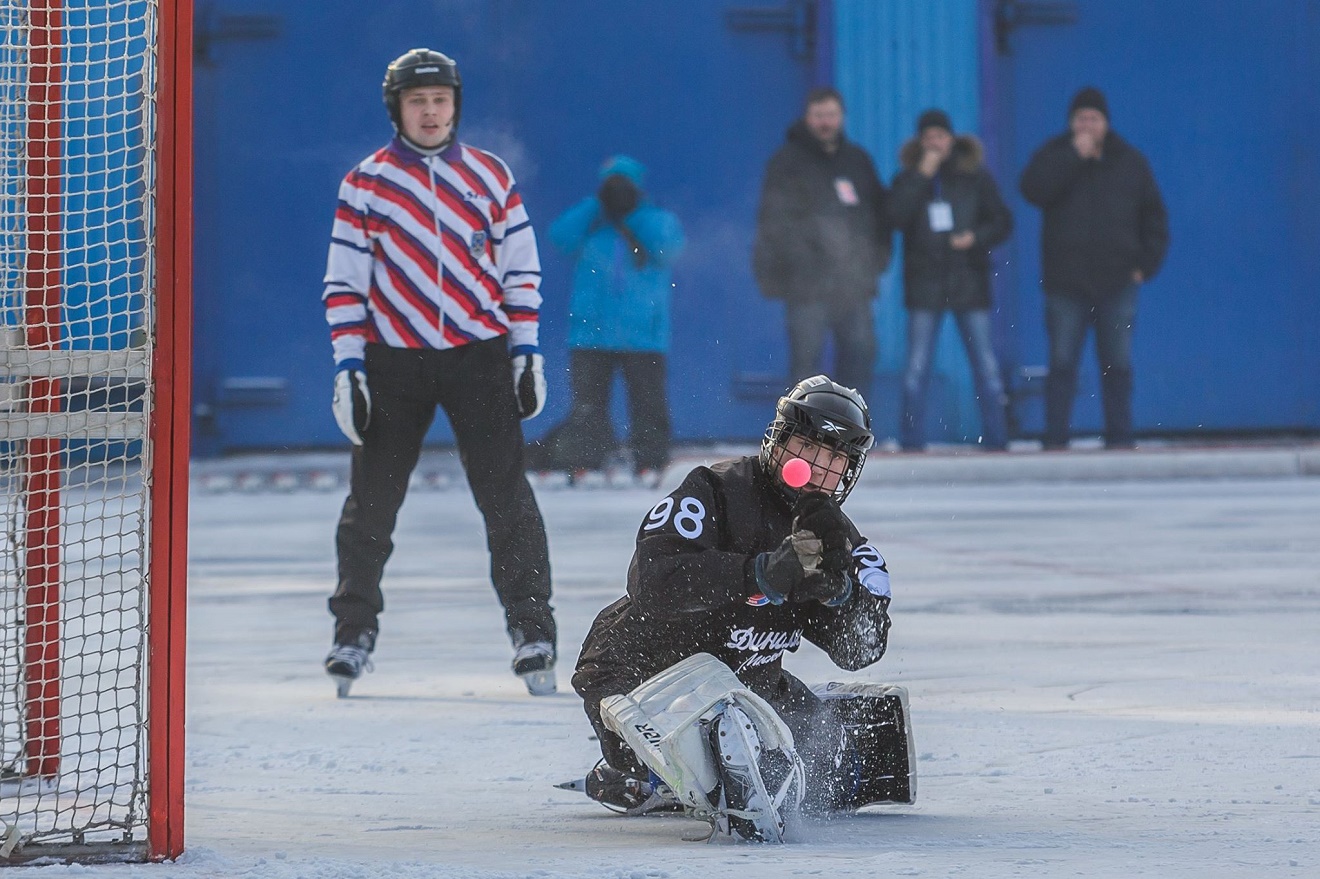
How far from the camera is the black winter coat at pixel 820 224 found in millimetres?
12711

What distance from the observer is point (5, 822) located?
3.70 m

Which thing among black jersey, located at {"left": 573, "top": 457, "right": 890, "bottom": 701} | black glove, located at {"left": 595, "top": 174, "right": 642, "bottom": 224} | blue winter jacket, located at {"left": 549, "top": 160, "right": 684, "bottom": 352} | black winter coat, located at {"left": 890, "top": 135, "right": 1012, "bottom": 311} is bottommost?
black jersey, located at {"left": 573, "top": 457, "right": 890, "bottom": 701}

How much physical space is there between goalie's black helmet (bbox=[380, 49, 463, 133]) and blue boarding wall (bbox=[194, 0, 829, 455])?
8620 millimetres

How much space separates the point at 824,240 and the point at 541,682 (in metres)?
7.83

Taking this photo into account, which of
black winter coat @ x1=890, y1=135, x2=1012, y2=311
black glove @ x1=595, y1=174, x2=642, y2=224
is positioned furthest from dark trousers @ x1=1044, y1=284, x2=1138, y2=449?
black glove @ x1=595, y1=174, x2=642, y2=224

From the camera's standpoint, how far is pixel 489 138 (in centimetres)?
1473

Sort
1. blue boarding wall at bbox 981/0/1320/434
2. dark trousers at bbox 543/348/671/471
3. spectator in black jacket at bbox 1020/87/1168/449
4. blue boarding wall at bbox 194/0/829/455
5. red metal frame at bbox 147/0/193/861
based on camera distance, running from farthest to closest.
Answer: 1. blue boarding wall at bbox 981/0/1320/434
2. blue boarding wall at bbox 194/0/829/455
3. spectator in black jacket at bbox 1020/87/1168/449
4. dark trousers at bbox 543/348/671/471
5. red metal frame at bbox 147/0/193/861

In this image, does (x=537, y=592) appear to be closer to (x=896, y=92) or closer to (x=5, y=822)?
(x=5, y=822)

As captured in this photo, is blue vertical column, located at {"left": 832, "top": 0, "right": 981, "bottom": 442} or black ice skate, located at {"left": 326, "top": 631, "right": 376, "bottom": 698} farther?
blue vertical column, located at {"left": 832, "top": 0, "right": 981, "bottom": 442}

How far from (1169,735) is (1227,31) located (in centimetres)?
1156

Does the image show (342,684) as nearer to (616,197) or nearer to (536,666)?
(536,666)

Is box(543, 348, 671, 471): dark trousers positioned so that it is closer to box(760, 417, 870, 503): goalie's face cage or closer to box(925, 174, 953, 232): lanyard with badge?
box(925, 174, 953, 232): lanyard with badge

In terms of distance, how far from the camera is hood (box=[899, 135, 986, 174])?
12906mm

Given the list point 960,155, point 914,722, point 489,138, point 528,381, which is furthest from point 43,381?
point 489,138
